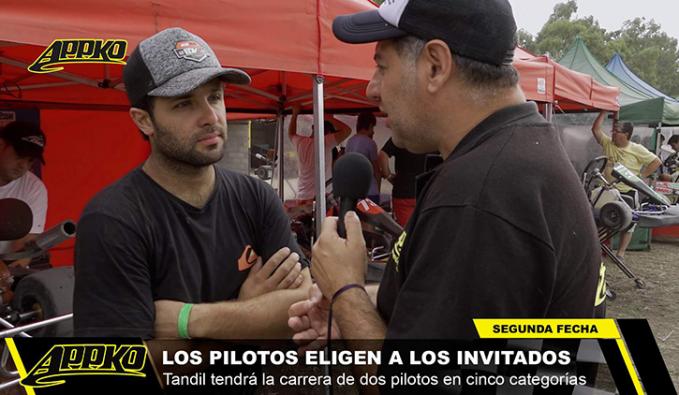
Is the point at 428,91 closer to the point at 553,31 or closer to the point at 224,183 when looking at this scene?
the point at 224,183

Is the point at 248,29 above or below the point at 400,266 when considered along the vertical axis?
above

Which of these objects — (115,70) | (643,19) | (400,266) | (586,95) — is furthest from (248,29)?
(643,19)

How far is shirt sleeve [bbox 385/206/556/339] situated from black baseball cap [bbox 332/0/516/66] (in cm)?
40

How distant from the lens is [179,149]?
1.87 metres

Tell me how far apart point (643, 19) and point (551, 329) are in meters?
86.3

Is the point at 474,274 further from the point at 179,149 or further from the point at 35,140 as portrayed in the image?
the point at 35,140

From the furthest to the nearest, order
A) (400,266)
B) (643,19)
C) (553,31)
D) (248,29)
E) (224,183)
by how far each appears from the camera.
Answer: (643,19), (553,31), (248,29), (224,183), (400,266)

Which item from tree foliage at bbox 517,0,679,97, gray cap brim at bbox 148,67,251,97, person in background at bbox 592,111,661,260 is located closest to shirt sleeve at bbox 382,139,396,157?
person in background at bbox 592,111,661,260

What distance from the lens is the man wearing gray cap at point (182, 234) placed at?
5.21 ft

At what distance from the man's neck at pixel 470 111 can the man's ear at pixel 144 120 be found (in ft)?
3.82

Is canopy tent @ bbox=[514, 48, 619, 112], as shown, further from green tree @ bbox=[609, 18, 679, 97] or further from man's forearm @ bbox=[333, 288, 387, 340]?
green tree @ bbox=[609, 18, 679, 97]

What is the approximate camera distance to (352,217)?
4.74 feet

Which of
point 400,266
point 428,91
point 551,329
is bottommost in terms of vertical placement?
point 551,329

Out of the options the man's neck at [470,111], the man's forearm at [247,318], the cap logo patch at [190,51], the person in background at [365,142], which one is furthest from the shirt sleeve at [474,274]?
the person in background at [365,142]
